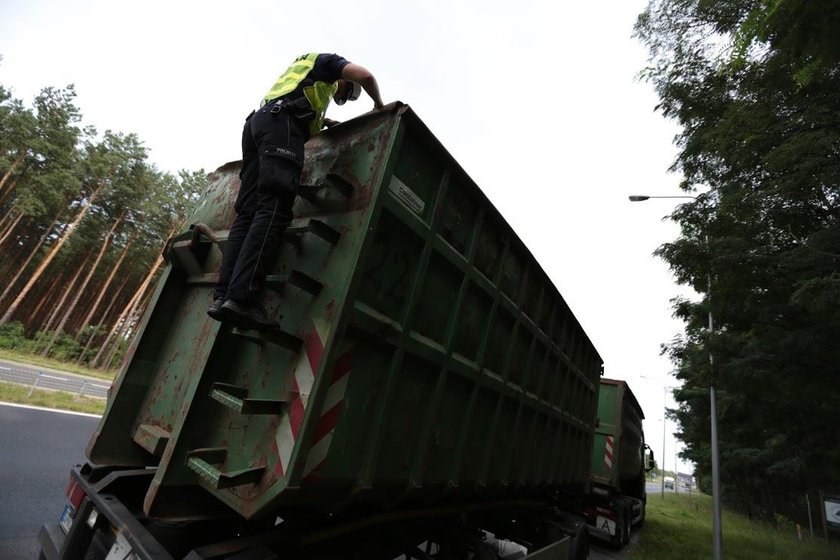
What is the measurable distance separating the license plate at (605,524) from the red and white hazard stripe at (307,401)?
7.78 m

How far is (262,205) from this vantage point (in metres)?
2.03

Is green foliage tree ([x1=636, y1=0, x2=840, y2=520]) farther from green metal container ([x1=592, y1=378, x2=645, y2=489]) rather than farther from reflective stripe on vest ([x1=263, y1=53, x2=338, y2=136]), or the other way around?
reflective stripe on vest ([x1=263, y1=53, x2=338, y2=136])

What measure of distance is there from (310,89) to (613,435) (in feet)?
26.0

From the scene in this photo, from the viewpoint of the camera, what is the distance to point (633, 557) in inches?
286

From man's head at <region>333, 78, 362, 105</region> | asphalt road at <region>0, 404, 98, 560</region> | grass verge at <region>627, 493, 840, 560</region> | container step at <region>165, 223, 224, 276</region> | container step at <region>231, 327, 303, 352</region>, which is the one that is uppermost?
man's head at <region>333, 78, 362, 105</region>

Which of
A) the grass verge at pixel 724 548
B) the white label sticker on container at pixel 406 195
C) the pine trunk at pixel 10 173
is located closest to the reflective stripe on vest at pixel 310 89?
the white label sticker on container at pixel 406 195

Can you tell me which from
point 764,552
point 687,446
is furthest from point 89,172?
point 687,446

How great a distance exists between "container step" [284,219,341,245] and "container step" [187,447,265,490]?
1.04 meters

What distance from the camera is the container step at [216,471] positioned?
166 cm

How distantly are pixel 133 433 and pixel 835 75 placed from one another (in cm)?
864

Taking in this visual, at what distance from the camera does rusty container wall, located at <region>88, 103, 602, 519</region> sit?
187 centimetres

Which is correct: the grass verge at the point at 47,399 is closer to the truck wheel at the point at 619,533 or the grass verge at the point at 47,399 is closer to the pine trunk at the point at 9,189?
the truck wheel at the point at 619,533

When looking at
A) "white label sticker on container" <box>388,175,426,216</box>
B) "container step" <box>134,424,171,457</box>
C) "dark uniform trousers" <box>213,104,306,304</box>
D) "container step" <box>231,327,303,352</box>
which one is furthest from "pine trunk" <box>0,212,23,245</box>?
"white label sticker on container" <box>388,175,426,216</box>

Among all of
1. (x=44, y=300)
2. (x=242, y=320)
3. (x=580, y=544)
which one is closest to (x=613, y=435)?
(x=580, y=544)
